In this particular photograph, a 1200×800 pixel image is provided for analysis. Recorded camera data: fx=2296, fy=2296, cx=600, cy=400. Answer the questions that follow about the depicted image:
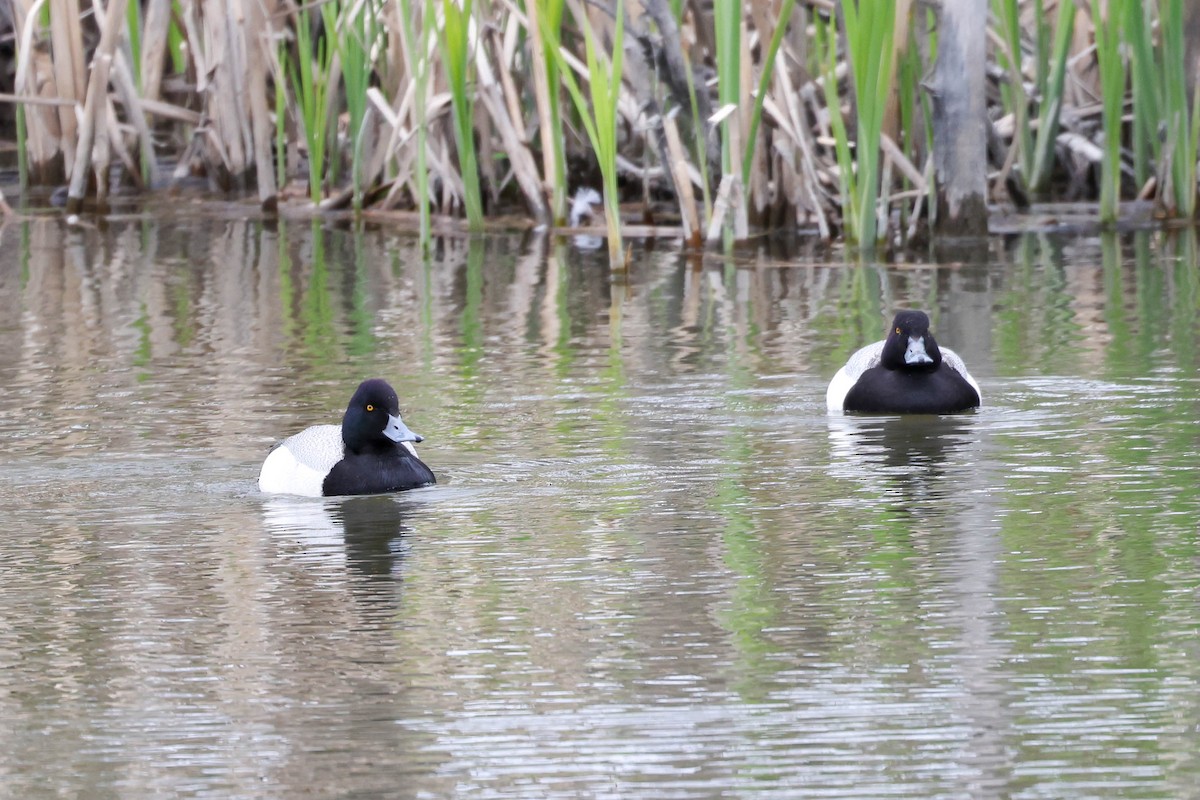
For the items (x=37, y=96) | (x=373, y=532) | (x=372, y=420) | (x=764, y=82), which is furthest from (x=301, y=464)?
(x=37, y=96)

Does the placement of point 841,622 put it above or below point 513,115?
below

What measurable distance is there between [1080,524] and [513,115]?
861cm

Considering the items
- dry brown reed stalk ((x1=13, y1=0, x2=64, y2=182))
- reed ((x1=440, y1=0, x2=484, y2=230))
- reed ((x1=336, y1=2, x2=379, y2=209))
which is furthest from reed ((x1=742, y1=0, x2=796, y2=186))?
dry brown reed stalk ((x1=13, y1=0, x2=64, y2=182))

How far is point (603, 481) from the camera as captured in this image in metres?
7.92

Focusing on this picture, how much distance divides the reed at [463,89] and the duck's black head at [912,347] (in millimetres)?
4979

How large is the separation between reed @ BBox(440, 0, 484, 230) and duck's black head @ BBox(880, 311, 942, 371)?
4.98 meters

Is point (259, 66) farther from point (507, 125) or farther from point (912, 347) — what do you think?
point (912, 347)

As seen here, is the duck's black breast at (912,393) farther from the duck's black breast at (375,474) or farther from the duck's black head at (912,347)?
the duck's black breast at (375,474)

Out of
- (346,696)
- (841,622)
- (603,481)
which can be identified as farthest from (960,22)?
(346,696)

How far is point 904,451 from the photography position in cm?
877

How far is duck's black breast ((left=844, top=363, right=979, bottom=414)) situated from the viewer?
9422mm

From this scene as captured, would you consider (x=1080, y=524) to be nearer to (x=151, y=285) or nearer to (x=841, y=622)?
(x=841, y=622)

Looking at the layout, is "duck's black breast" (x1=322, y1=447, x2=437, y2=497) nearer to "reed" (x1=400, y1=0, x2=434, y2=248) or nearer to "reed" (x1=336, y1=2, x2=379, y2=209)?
"reed" (x1=400, y1=0, x2=434, y2=248)

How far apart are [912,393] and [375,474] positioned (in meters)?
2.57
